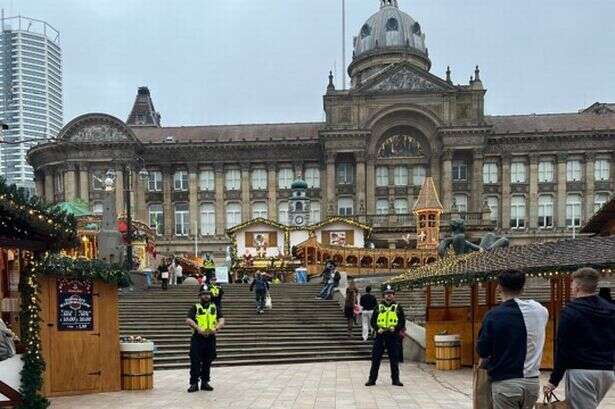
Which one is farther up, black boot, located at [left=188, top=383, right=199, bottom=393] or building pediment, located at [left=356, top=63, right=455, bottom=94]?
building pediment, located at [left=356, top=63, right=455, bottom=94]

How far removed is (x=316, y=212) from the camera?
5888 cm

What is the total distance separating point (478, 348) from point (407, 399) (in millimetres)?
5324

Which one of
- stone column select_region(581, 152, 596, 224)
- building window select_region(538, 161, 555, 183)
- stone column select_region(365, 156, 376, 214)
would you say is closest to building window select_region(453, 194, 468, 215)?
building window select_region(538, 161, 555, 183)

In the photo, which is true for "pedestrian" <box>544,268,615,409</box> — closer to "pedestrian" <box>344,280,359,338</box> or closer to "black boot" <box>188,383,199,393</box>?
"black boot" <box>188,383,199,393</box>

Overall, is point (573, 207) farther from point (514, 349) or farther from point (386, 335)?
point (514, 349)

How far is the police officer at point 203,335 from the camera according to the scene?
10.2m

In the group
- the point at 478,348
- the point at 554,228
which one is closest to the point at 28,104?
the point at 478,348

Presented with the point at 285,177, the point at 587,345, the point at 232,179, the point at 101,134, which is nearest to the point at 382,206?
the point at 285,177

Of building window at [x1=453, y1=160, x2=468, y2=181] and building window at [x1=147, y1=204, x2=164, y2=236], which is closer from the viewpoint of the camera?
building window at [x1=453, y1=160, x2=468, y2=181]

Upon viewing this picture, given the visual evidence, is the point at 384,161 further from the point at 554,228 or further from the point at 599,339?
the point at 599,339

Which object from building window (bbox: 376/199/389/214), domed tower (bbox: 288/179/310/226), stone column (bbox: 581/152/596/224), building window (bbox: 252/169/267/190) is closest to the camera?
domed tower (bbox: 288/179/310/226)

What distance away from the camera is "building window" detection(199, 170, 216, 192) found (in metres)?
59.5

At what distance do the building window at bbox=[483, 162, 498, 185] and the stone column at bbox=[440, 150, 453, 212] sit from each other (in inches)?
162

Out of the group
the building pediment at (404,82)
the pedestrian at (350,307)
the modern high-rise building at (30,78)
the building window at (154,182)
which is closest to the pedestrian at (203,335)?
the pedestrian at (350,307)
